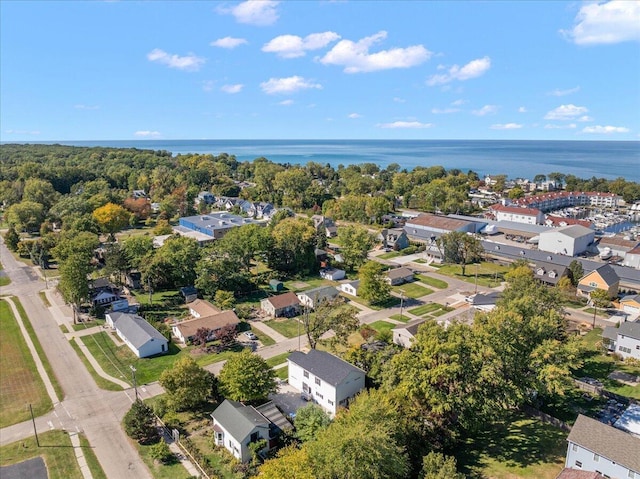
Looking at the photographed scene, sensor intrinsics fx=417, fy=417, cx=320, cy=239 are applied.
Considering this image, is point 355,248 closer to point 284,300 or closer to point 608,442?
point 284,300

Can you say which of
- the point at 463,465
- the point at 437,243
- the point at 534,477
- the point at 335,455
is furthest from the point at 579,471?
the point at 437,243

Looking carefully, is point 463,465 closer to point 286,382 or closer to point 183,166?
point 286,382

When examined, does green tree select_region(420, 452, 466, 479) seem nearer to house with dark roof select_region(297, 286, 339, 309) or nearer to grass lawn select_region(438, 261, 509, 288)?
house with dark roof select_region(297, 286, 339, 309)

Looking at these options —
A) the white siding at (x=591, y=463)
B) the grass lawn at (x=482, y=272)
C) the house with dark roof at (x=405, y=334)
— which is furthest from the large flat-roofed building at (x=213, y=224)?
the white siding at (x=591, y=463)

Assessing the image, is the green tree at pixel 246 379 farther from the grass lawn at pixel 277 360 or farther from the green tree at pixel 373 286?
the green tree at pixel 373 286

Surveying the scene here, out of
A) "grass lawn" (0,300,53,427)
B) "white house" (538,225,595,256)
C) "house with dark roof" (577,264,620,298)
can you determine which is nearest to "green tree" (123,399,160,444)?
"grass lawn" (0,300,53,427)

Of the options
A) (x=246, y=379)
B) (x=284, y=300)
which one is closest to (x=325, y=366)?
(x=246, y=379)
